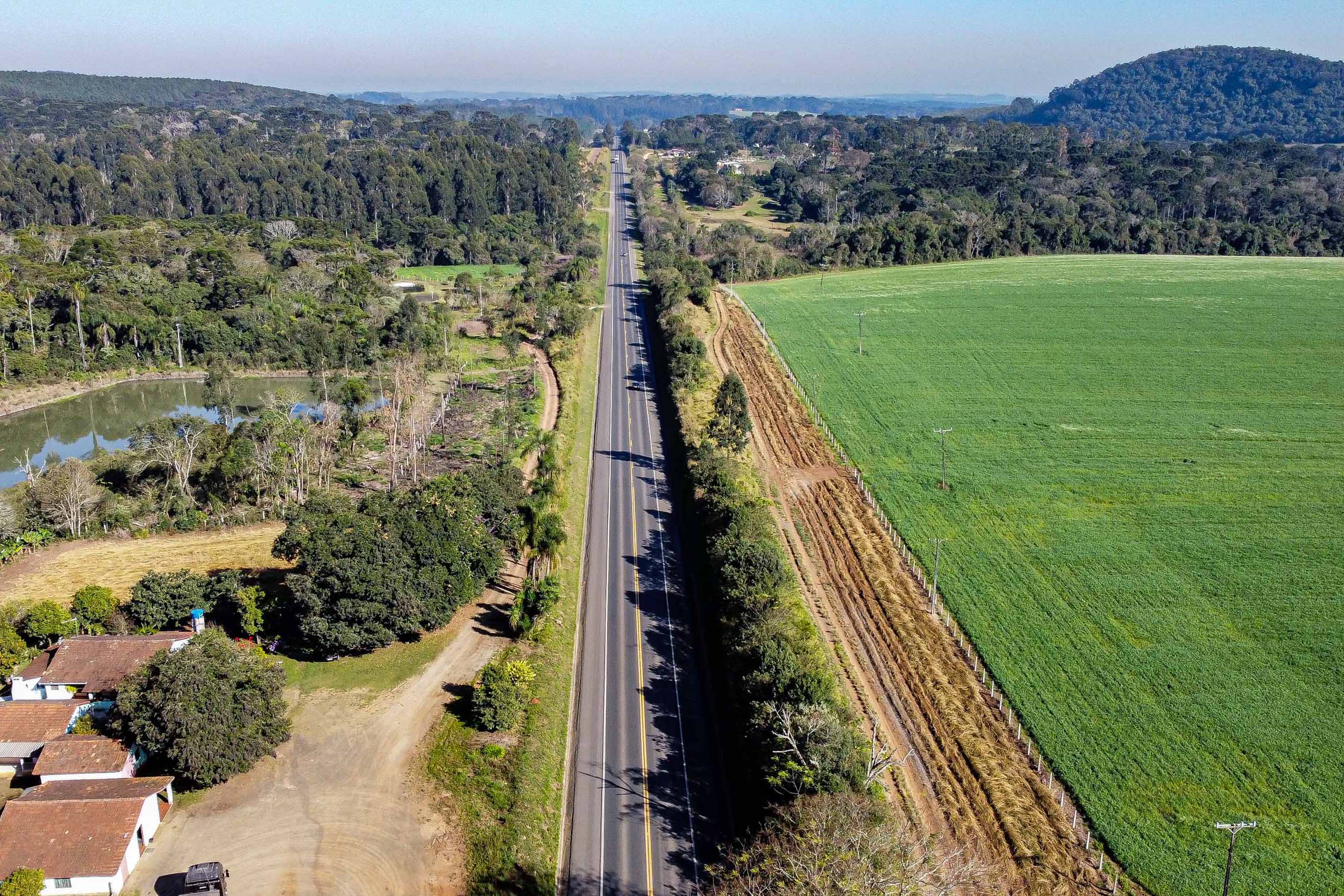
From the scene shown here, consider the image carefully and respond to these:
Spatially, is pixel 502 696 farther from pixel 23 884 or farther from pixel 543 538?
pixel 23 884

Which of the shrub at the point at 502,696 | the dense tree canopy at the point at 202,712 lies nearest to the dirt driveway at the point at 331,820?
the dense tree canopy at the point at 202,712

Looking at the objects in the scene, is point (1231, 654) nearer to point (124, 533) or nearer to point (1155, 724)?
point (1155, 724)

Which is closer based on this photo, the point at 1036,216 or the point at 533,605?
the point at 533,605

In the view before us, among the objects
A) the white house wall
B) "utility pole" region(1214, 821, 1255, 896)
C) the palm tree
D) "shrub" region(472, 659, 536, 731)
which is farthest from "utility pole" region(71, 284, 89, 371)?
"utility pole" region(1214, 821, 1255, 896)

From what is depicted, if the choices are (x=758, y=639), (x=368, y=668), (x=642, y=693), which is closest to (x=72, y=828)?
(x=368, y=668)

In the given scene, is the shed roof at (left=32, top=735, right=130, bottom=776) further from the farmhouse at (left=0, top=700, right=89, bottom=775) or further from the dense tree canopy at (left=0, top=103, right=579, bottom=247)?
the dense tree canopy at (left=0, top=103, right=579, bottom=247)

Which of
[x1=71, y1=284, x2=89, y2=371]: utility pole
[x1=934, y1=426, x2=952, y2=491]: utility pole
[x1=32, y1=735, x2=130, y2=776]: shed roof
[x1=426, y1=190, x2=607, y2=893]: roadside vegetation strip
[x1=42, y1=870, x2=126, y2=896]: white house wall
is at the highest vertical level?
[x1=71, y1=284, x2=89, y2=371]: utility pole
